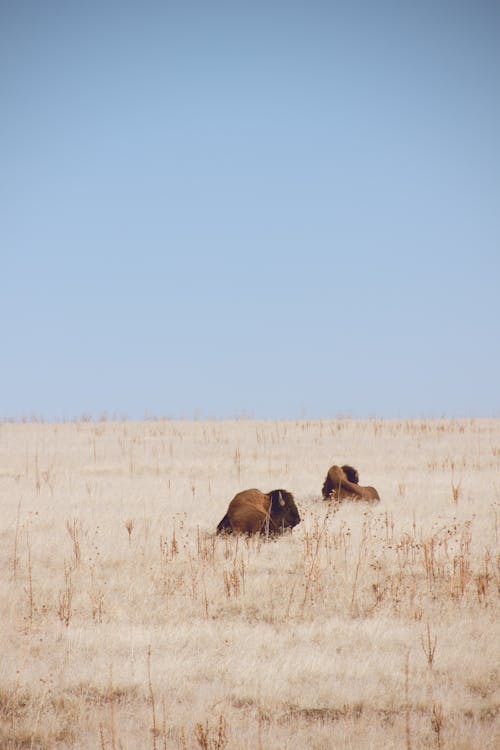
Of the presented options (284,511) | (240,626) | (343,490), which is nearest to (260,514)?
(284,511)

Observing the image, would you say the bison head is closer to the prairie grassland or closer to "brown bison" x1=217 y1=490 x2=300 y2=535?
"brown bison" x1=217 y1=490 x2=300 y2=535

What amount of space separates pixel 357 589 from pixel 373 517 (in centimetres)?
324

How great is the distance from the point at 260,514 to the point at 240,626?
3138 mm

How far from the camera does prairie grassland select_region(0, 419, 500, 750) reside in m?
4.30

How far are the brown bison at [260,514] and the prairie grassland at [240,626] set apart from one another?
0.77 feet

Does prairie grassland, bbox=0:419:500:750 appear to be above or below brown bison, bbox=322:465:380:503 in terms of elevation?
below

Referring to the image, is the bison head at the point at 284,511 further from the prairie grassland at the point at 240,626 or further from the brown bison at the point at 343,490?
the brown bison at the point at 343,490

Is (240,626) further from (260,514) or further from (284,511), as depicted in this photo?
(284,511)

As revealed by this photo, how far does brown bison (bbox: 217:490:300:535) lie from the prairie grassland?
23 cm

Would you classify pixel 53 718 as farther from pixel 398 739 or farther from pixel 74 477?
pixel 74 477

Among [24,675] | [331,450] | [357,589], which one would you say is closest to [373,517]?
[357,589]

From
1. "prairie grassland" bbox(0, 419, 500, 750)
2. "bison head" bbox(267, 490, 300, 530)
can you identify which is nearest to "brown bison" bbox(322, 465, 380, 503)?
"prairie grassland" bbox(0, 419, 500, 750)

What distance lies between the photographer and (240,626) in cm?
599

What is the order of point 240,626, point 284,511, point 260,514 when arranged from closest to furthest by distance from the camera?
1. point 240,626
2. point 260,514
3. point 284,511
